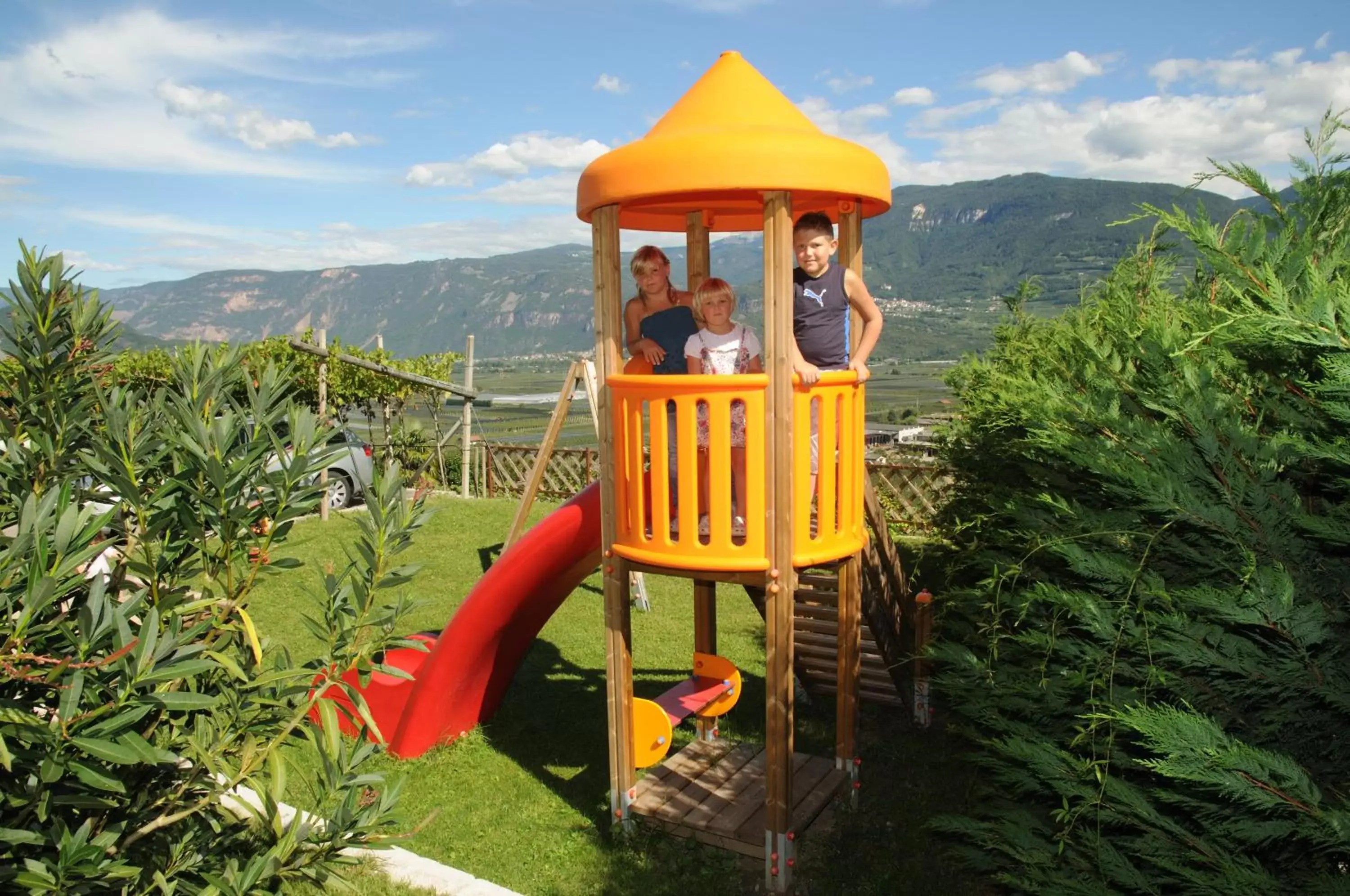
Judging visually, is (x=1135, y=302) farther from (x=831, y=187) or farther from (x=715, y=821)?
(x=715, y=821)

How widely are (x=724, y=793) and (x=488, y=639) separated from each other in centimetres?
186

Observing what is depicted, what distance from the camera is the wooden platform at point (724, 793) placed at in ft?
16.6

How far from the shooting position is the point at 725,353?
193 inches

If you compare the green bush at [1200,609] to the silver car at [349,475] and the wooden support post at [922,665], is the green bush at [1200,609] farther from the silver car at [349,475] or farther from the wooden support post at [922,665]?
the silver car at [349,475]

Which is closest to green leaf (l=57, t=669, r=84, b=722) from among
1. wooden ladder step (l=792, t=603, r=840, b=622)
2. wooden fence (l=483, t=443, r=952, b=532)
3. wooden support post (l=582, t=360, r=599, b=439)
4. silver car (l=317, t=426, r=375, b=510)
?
wooden ladder step (l=792, t=603, r=840, b=622)

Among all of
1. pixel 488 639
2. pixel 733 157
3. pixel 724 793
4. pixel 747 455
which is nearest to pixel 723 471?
pixel 747 455

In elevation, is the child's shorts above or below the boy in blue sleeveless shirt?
below

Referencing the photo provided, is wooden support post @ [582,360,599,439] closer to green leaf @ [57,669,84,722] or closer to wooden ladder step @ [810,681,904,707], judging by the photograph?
wooden ladder step @ [810,681,904,707]

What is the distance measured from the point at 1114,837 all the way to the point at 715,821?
303cm

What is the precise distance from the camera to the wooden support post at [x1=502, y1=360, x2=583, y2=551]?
25.0ft

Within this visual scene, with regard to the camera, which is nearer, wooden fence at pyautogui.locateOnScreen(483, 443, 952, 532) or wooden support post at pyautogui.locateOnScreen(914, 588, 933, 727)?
wooden support post at pyautogui.locateOnScreen(914, 588, 933, 727)

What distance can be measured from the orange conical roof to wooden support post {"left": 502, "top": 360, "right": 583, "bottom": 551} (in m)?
2.58

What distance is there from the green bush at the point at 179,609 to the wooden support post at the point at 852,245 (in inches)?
142

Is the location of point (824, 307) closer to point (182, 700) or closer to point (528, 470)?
point (182, 700)
